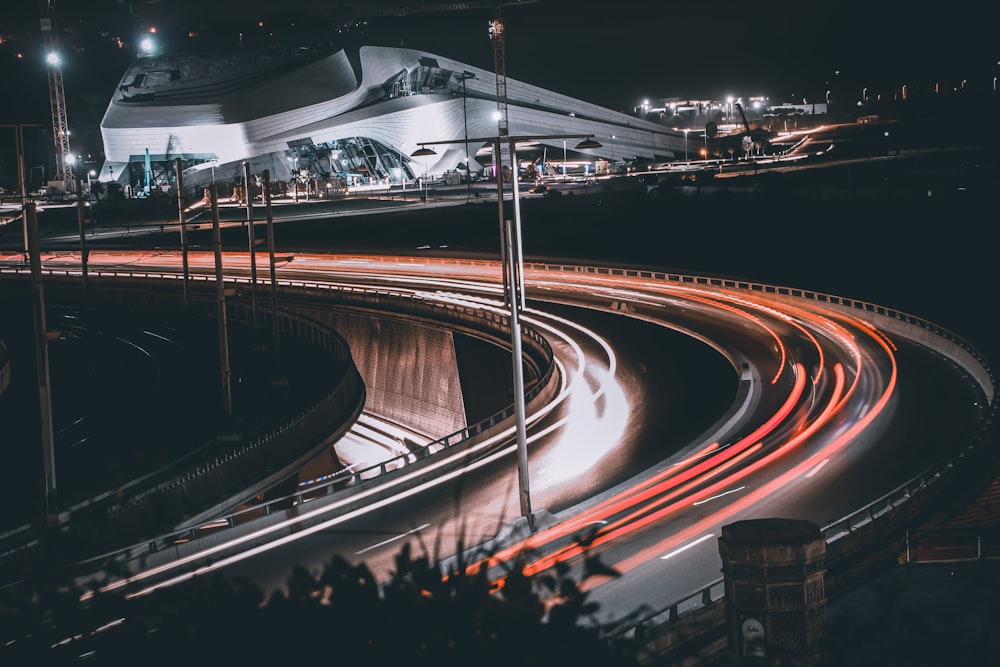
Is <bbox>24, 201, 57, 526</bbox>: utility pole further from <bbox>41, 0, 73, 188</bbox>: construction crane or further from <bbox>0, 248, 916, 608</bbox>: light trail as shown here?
<bbox>41, 0, 73, 188</bbox>: construction crane

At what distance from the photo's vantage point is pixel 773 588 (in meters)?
12.2

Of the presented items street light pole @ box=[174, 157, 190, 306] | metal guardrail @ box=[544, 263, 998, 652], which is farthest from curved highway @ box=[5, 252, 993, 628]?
street light pole @ box=[174, 157, 190, 306]

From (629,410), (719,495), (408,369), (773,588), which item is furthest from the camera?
(408,369)

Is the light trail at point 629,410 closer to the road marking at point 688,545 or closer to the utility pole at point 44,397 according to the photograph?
the road marking at point 688,545

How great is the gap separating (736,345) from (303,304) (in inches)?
957

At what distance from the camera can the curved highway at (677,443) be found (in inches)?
805

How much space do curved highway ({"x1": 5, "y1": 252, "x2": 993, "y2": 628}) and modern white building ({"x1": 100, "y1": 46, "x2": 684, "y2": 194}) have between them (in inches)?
3436

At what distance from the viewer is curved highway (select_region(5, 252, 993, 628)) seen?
2044 cm

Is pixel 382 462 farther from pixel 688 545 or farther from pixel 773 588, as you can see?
pixel 773 588

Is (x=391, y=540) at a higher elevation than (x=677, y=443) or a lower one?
higher

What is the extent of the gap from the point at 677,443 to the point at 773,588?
17.5 metres

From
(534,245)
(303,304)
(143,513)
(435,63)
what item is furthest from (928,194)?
(435,63)

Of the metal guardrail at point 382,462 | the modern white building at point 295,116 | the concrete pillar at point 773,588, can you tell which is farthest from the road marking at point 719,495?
the modern white building at point 295,116

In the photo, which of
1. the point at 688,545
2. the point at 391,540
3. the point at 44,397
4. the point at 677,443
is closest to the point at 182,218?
Result: the point at 44,397
